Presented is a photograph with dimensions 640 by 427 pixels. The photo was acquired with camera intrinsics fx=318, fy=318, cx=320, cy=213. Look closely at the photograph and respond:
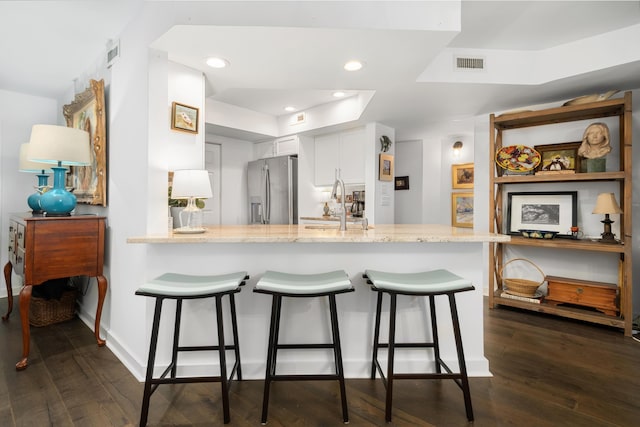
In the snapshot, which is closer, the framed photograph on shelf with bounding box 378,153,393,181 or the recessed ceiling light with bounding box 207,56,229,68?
the recessed ceiling light with bounding box 207,56,229,68

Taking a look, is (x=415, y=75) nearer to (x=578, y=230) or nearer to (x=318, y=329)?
(x=318, y=329)

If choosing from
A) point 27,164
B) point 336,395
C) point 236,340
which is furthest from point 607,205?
point 27,164

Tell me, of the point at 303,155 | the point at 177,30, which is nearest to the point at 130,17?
the point at 177,30

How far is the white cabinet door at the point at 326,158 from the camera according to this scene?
456 centimetres

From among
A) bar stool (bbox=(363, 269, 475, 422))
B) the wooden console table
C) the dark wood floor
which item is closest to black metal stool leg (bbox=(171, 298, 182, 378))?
the dark wood floor

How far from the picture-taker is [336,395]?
1.83 meters

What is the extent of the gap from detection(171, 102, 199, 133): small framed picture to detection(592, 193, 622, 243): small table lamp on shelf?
3474mm

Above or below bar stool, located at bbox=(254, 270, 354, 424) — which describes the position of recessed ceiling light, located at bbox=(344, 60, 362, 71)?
above

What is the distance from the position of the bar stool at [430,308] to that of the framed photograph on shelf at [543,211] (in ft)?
6.70

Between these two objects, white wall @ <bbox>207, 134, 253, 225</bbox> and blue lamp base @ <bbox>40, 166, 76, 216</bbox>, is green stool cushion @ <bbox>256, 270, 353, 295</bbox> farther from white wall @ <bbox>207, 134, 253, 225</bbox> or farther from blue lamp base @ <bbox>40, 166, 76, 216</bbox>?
white wall @ <bbox>207, 134, 253, 225</bbox>

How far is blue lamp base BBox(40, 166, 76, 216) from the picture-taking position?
2402 mm

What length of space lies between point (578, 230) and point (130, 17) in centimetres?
426

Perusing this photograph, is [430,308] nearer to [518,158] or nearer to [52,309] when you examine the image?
[518,158]

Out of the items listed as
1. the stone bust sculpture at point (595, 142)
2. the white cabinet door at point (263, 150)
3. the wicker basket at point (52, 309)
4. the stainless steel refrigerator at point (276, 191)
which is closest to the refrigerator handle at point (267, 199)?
the stainless steel refrigerator at point (276, 191)
